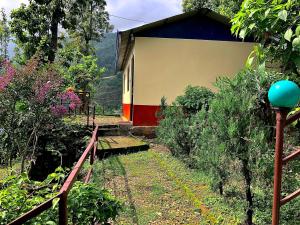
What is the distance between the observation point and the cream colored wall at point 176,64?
37.1 feet

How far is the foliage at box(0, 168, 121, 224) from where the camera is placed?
8.16 ft

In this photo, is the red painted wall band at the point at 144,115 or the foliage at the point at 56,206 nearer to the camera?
the foliage at the point at 56,206

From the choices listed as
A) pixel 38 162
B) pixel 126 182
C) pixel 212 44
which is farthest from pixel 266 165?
pixel 212 44

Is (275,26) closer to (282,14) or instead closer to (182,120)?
(282,14)

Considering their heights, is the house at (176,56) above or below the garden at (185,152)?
above

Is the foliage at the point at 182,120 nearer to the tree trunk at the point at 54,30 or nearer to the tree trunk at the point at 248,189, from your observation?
the tree trunk at the point at 248,189

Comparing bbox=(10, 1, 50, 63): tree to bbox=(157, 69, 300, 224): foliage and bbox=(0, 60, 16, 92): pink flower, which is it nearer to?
bbox=(0, 60, 16, 92): pink flower

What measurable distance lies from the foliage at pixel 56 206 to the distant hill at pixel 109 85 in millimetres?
17848

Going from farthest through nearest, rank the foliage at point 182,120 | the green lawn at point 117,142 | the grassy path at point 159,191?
1. the green lawn at point 117,142
2. the foliage at point 182,120
3. the grassy path at point 159,191

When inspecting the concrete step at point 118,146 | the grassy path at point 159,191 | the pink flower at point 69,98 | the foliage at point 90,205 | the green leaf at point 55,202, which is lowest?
the grassy path at point 159,191

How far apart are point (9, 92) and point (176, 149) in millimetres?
3807

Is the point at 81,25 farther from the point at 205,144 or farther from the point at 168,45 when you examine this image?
the point at 205,144

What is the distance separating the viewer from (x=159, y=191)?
5.52 metres

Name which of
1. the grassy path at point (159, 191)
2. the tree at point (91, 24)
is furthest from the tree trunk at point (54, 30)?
the grassy path at point (159, 191)
